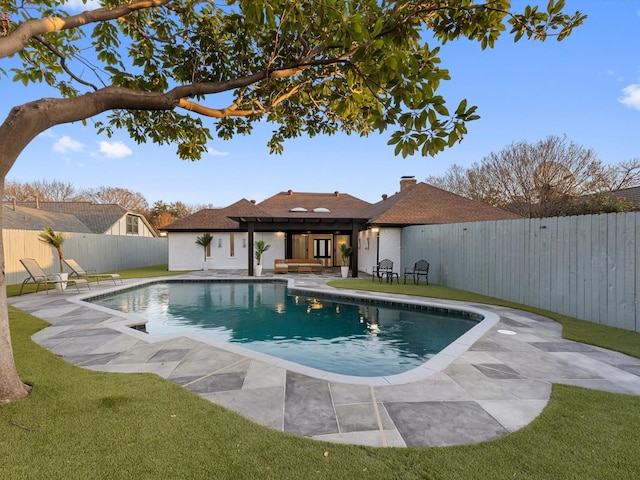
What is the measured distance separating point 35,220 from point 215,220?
41.9 feet

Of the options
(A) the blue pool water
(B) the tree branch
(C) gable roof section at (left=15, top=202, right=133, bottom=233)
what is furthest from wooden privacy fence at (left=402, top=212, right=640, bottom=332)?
(C) gable roof section at (left=15, top=202, right=133, bottom=233)

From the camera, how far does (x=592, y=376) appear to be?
3.88m

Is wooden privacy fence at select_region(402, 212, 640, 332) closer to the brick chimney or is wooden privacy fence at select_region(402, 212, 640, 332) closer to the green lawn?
the green lawn

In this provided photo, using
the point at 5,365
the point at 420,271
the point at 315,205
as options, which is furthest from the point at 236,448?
the point at 315,205

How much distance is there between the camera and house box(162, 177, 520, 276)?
16.8 m

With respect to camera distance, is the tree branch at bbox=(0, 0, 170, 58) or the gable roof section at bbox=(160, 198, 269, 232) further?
the gable roof section at bbox=(160, 198, 269, 232)

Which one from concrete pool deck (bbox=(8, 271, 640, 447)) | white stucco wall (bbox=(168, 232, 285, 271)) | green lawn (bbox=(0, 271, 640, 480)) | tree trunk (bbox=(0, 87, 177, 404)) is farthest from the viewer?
white stucco wall (bbox=(168, 232, 285, 271))

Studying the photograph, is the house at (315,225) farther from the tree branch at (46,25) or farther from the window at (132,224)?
the tree branch at (46,25)

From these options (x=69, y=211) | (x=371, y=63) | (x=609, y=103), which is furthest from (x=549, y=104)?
(x=69, y=211)

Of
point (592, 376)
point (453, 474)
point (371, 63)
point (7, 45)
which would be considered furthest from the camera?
point (592, 376)

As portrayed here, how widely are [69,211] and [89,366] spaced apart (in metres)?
33.4

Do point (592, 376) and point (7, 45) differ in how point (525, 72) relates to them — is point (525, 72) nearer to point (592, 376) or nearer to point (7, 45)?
point (592, 376)

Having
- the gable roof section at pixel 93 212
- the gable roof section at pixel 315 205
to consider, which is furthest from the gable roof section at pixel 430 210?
the gable roof section at pixel 93 212

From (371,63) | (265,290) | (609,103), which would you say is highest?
(609,103)
